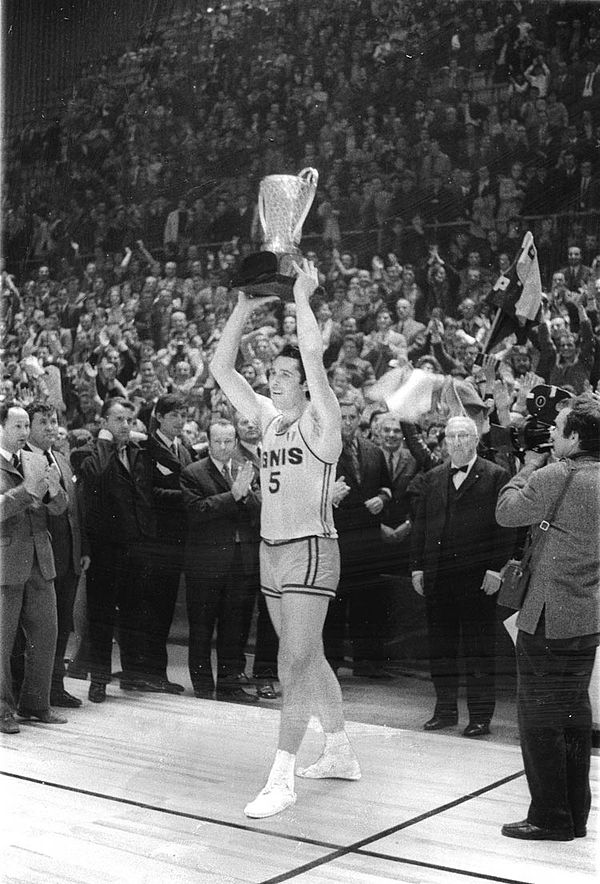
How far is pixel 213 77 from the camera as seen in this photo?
6.54 feet

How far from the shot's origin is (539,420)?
1678 mm

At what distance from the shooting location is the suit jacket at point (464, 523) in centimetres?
169

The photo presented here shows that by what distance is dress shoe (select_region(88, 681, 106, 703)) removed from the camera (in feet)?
6.82

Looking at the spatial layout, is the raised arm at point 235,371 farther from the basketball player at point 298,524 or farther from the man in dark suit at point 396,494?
the man in dark suit at point 396,494

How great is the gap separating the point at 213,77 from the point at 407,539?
979mm

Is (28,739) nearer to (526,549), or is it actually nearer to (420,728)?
(420,728)

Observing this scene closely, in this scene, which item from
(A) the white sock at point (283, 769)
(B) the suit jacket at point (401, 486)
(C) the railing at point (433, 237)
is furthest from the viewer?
(A) the white sock at point (283, 769)

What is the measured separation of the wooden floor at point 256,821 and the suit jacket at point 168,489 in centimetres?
32

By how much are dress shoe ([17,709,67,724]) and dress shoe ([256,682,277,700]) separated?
1.64 feet

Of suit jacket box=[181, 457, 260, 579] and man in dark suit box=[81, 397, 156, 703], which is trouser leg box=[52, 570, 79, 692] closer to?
man in dark suit box=[81, 397, 156, 703]

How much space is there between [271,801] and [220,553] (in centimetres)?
44

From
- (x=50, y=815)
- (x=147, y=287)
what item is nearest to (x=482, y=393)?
(x=147, y=287)

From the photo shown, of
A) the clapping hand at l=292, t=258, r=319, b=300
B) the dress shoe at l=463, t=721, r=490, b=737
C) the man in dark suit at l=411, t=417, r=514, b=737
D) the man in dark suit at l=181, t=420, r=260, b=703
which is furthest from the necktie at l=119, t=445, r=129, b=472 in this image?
the dress shoe at l=463, t=721, r=490, b=737

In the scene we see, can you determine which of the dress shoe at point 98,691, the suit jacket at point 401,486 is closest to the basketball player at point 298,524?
the suit jacket at point 401,486
